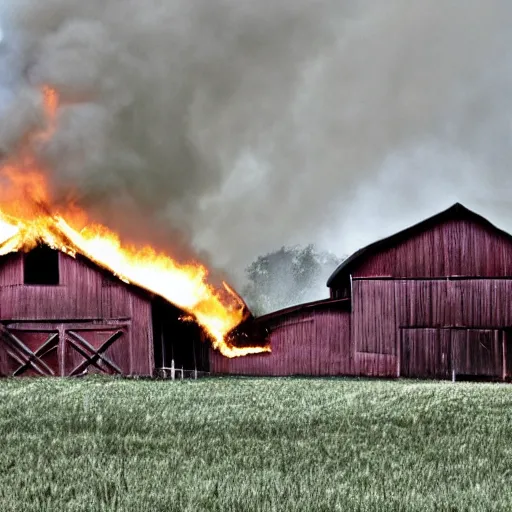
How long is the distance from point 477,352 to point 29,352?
62.5 feet

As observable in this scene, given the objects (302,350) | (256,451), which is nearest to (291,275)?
(302,350)

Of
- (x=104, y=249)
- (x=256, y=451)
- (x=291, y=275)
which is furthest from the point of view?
(x=291, y=275)

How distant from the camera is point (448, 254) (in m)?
37.2

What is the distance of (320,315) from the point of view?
3825 cm

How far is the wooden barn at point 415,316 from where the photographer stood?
36.6 meters

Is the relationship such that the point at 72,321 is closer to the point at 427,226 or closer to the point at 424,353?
the point at 424,353

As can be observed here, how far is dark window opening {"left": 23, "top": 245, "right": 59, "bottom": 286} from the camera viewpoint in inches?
1377

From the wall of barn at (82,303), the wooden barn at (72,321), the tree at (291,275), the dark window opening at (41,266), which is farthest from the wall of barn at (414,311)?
the tree at (291,275)

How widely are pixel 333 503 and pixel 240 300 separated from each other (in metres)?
25.7

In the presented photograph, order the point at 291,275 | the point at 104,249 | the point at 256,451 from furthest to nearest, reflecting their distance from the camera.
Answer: the point at 291,275, the point at 104,249, the point at 256,451

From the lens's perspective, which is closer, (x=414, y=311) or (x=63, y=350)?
(x=63, y=350)

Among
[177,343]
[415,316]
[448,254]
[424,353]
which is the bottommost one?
[424,353]

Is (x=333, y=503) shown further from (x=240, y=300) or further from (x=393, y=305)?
(x=393, y=305)

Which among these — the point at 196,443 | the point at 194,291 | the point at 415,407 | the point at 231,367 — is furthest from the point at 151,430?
the point at 231,367
